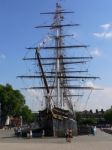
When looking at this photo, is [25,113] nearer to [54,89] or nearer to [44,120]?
[54,89]

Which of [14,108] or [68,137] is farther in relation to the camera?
[14,108]

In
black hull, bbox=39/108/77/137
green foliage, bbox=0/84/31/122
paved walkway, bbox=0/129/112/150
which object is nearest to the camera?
paved walkway, bbox=0/129/112/150

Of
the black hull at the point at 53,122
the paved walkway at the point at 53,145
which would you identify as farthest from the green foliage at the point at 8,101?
the paved walkway at the point at 53,145

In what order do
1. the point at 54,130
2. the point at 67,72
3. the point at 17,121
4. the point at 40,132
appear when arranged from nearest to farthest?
the point at 54,130
the point at 40,132
the point at 67,72
the point at 17,121

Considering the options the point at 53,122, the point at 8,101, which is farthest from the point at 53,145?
the point at 8,101

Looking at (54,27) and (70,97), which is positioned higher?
(54,27)

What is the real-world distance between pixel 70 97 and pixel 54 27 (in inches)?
751

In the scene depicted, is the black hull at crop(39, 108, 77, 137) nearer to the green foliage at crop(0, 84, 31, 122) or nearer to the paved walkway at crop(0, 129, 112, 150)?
the paved walkway at crop(0, 129, 112, 150)

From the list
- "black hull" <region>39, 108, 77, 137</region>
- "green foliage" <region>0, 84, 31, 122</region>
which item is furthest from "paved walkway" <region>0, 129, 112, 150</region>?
"green foliage" <region>0, 84, 31, 122</region>

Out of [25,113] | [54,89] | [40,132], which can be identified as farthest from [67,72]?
[25,113]

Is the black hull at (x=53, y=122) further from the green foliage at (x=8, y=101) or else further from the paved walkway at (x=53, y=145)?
the green foliage at (x=8, y=101)

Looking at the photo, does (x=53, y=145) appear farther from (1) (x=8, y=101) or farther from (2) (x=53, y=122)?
(1) (x=8, y=101)

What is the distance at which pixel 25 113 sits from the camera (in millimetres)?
194500

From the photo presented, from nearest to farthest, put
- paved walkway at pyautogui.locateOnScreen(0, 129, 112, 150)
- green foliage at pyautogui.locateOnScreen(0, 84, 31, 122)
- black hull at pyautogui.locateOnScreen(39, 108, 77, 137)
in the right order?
paved walkway at pyautogui.locateOnScreen(0, 129, 112, 150) → black hull at pyautogui.locateOnScreen(39, 108, 77, 137) → green foliage at pyautogui.locateOnScreen(0, 84, 31, 122)
